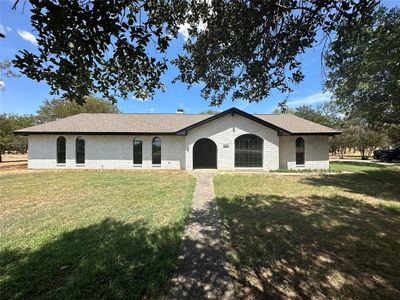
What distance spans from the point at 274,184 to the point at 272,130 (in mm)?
6688

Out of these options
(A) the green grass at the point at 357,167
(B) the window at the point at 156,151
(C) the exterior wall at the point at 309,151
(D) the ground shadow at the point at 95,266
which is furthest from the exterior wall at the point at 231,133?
(D) the ground shadow at the point at 95,266

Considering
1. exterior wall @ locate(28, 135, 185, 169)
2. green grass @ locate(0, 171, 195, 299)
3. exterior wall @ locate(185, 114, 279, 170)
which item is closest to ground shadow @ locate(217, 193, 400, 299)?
green grass @ locate(0, 171, 195, 299)

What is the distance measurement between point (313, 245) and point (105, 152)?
17.2 meters

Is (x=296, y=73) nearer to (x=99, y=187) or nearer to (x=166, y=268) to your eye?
(x=166, y=268)

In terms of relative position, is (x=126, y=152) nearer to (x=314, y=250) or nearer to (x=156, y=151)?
(x=156, y=151)

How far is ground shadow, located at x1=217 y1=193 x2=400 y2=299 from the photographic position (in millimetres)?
3121

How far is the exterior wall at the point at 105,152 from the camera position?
1738 centimetres

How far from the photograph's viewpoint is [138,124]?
19.1 meters

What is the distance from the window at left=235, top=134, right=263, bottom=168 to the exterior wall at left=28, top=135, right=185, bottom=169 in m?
4.93

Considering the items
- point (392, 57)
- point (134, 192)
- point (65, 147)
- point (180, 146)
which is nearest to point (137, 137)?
point (180, 146)

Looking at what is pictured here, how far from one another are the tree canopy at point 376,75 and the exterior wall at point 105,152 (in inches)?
486

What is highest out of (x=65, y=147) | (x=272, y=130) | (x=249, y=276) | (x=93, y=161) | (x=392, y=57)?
(x=392, y=57)

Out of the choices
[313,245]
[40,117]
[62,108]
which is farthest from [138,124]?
[40,117]

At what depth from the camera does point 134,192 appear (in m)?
9.13
